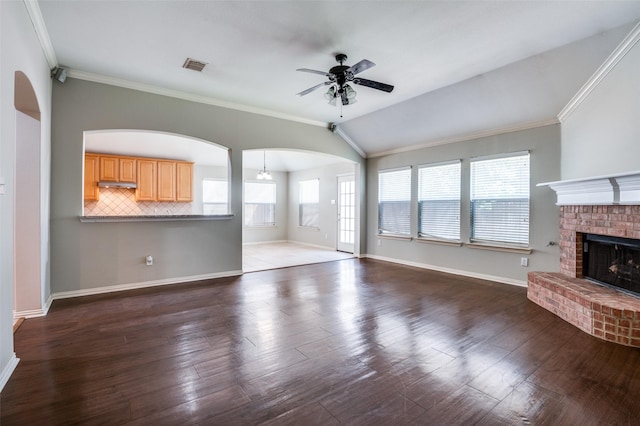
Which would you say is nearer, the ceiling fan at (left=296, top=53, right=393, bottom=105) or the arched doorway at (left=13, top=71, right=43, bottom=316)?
the arched doorway at (left=13, top=71, right=43, bottom=316)

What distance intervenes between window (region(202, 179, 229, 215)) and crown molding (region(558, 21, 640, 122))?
803 cm

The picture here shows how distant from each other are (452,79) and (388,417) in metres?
4.23

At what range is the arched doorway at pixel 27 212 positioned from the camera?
3.20 m

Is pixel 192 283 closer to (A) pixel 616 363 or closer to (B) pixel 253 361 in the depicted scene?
(B) pixel 253 361

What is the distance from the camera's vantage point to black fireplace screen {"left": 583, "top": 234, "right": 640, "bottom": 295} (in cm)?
316

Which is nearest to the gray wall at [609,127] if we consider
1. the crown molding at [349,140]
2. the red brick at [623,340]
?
the red brick at [623,340]

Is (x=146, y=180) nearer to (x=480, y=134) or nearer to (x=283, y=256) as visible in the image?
(x=283, y=256)

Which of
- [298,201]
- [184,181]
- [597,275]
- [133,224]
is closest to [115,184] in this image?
[184,181]

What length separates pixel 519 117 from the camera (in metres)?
4.56

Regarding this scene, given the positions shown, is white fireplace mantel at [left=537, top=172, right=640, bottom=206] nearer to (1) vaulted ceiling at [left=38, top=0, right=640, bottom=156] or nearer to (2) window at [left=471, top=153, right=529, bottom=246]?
(2) window at [left=471, top=153, right=529, bottom=246]

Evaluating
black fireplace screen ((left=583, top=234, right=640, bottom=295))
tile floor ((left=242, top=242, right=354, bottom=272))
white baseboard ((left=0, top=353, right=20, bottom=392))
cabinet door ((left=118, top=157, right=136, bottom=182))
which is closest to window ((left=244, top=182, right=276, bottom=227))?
tile floor ((left=242, top=242, right=354, bottom=272))

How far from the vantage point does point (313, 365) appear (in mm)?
2330

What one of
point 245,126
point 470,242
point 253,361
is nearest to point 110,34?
point 245,126

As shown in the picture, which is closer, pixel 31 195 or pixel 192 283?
pixel 31 195
